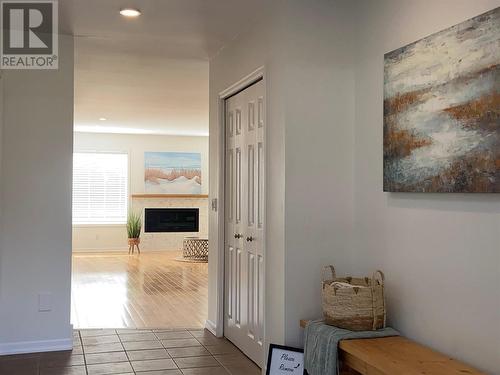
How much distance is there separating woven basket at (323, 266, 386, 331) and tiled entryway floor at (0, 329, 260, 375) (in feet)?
3.61

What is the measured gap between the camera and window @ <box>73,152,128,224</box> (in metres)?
11.5

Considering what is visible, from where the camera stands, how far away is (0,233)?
4.06 m

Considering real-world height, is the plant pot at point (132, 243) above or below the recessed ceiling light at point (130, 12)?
below

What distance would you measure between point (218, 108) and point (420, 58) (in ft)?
7.33

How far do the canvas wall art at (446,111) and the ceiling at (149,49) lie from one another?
1.24m

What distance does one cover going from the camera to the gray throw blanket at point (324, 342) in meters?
2.73

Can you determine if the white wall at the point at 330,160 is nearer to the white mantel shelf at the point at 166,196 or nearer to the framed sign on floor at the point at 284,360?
the framed sign on floor at the point at 284,360

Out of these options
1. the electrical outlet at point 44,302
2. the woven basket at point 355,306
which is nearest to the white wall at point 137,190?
the electrical outlet at point 44,302

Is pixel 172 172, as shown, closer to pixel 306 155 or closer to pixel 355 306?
pixel 306 155

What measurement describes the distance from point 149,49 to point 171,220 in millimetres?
7677

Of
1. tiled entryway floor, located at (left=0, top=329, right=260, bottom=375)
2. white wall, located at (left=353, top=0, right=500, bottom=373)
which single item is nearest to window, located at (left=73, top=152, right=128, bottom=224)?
tiled entryway floor, located at (left=0, top=329, right=260, bottom=375)

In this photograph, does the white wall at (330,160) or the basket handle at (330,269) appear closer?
the white wall at (330,160)

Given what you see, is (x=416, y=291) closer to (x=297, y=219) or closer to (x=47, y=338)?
(x=297, y=219)

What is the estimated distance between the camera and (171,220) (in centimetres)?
1207
